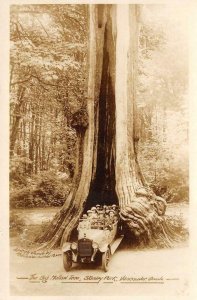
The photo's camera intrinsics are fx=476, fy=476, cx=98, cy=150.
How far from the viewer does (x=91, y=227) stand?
147cm

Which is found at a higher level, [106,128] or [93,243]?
[106,128]

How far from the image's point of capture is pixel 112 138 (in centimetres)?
148

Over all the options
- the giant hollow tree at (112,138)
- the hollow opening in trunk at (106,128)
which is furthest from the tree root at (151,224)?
the hollow opening in trunk at (106,128)

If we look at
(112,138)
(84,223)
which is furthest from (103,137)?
(84,223)

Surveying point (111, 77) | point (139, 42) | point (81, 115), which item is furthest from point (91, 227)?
point (139, 42)

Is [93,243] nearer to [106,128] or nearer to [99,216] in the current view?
[99,216]

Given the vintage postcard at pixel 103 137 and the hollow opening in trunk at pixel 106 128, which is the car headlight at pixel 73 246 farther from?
the hollow opening in trunk at pixel 106 128

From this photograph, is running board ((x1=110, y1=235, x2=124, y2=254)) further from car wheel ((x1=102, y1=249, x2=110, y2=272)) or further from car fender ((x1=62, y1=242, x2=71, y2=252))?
car fender ((x1=62, y1=242, x2=71, y2=252))

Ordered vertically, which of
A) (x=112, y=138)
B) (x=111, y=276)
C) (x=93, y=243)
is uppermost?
(x=112, y=138)

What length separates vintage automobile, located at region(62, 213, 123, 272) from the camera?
1.44 m

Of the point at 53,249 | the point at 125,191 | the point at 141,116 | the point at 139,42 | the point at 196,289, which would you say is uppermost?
the point at 139,42

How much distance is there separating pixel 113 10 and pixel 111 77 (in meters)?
0.21

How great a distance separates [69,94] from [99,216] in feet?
1.28

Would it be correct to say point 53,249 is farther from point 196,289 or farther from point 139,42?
point 139,42
